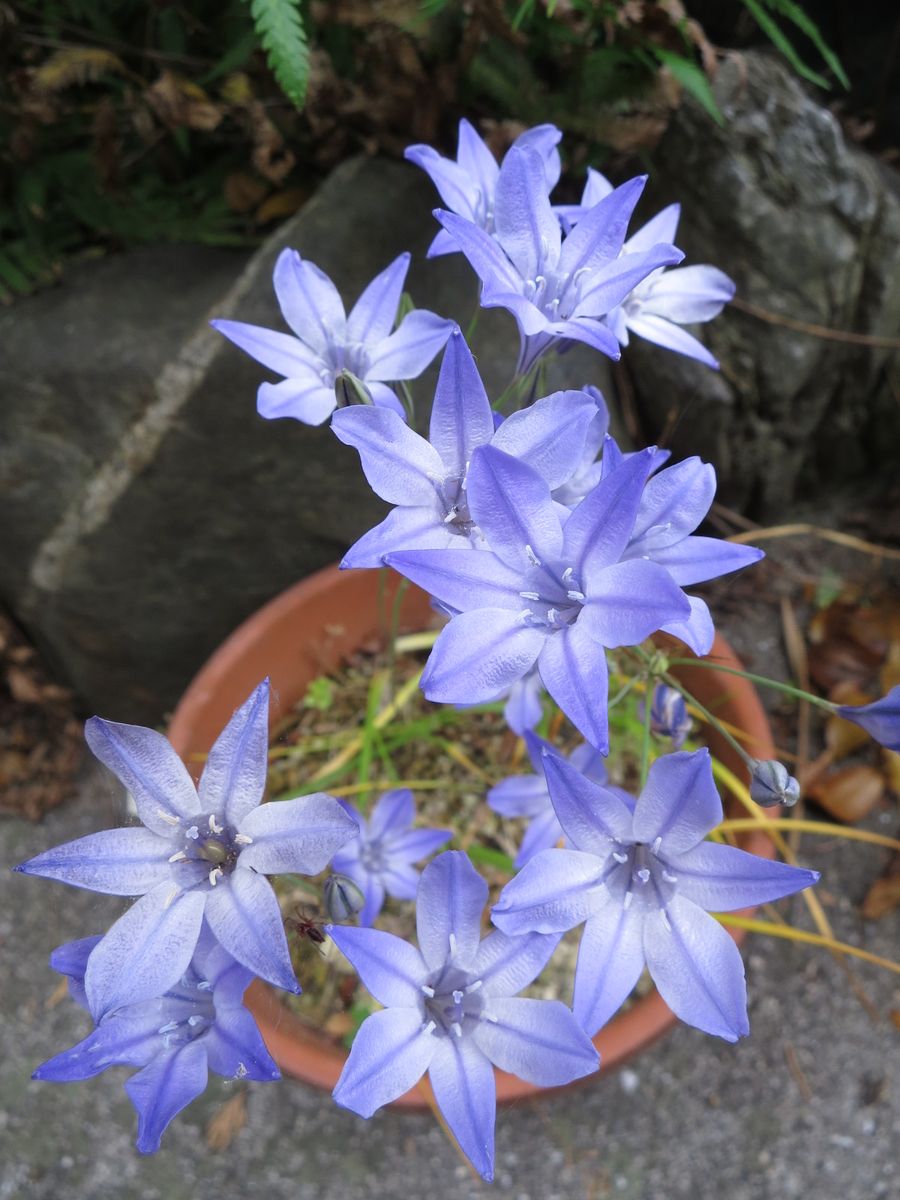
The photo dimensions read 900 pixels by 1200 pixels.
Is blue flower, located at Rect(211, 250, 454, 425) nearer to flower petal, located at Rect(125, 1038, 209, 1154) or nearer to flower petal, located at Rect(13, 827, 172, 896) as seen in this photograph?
flower petal, located at Rect(13, 827, 172, 896)

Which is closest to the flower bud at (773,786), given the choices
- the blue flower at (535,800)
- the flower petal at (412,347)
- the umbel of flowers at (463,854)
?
the umbel of flowers at (463,854)

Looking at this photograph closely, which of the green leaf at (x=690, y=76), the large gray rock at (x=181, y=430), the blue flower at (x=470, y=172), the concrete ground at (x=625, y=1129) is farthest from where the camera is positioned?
the concrete ground at (x=625, y=1129)

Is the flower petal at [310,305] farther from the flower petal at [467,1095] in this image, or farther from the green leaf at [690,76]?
the green leaf at [690,76]

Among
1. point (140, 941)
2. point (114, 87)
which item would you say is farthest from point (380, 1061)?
point (114, 87)

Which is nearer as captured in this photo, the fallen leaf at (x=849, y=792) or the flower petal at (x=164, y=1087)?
the flower petal at (x=164, y=1087)

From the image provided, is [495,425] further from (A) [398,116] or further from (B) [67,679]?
(B) [67,679]

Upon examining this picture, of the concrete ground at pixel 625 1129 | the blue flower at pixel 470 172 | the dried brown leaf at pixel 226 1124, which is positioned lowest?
the concrete ground at pixel 625 1129

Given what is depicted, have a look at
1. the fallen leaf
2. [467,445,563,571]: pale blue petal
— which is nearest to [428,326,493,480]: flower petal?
[467,445,563,571]: pale blue petal
